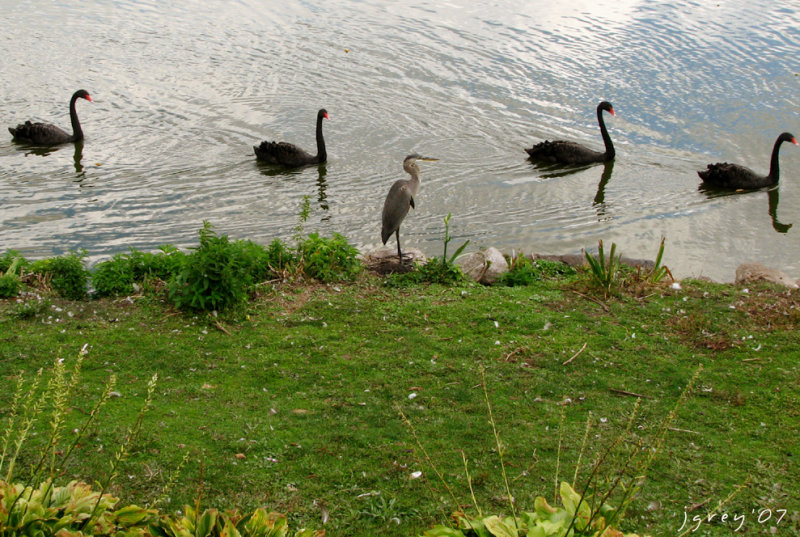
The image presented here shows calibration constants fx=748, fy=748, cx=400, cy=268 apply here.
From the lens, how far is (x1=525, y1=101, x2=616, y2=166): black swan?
561 inches

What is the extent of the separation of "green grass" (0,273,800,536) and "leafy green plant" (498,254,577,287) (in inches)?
18.1

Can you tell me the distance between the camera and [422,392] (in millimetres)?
5828

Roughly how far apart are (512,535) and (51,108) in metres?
15.9

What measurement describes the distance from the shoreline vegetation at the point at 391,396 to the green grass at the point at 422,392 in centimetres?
2

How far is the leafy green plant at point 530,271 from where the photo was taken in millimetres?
8688

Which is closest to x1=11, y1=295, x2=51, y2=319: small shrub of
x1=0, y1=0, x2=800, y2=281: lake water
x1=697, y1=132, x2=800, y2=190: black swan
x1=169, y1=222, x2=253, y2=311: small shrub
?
x1=169, y1=222, x2=253, y2=311: small shrub

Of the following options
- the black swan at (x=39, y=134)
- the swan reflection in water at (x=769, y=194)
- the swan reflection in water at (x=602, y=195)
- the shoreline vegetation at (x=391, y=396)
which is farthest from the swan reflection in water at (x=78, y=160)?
the swan reflection in water at (x=769, y=194)

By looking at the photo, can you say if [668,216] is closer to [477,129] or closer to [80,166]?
[477,129]

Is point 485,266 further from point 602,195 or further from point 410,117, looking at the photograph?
point 410,117

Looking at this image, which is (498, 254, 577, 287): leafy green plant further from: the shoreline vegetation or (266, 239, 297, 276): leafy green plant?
(266, 239, 297, 276): leafy green plant

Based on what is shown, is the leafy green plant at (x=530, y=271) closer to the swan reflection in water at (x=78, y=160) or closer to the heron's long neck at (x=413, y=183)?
the heron's long neck at (x=413, y=183)

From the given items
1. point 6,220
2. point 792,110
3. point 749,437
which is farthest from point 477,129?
point 749,437

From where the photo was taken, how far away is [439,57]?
19.6 m

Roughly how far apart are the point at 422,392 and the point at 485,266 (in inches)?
131
